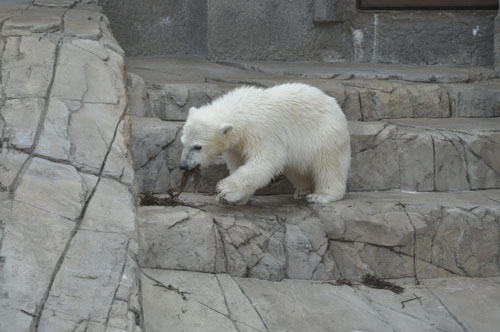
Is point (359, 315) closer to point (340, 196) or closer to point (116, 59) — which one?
point (340, 196)

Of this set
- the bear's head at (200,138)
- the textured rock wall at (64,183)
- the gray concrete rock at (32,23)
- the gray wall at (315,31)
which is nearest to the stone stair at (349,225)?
the bear's head at (200,138)

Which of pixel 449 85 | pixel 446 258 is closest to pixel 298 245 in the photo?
pixel 446 258

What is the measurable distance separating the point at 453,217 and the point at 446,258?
30 cm

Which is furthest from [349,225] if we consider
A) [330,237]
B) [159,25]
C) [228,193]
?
[159,25]

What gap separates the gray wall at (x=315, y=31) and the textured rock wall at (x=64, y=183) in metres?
2.70

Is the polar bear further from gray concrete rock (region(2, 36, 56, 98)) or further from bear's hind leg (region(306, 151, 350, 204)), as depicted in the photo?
gray concrete rock (region(2, 36, 56, 98))

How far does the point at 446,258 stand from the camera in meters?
5.78

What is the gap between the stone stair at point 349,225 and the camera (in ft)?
15.9

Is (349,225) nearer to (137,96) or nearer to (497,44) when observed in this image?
(137,96)

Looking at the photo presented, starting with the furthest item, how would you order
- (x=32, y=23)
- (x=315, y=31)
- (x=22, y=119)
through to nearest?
(x=315, y=31) → (x=32, y=23) → (x=22, y=119)

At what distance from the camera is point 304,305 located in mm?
4945

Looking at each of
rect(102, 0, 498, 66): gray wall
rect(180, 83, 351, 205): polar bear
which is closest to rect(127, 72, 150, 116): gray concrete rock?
rect(180, 83, 351, 205): polar bear

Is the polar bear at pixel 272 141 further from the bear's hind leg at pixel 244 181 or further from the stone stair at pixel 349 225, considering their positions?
the stone stair at pixel 349 225

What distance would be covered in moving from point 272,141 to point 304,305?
4.08 ft
